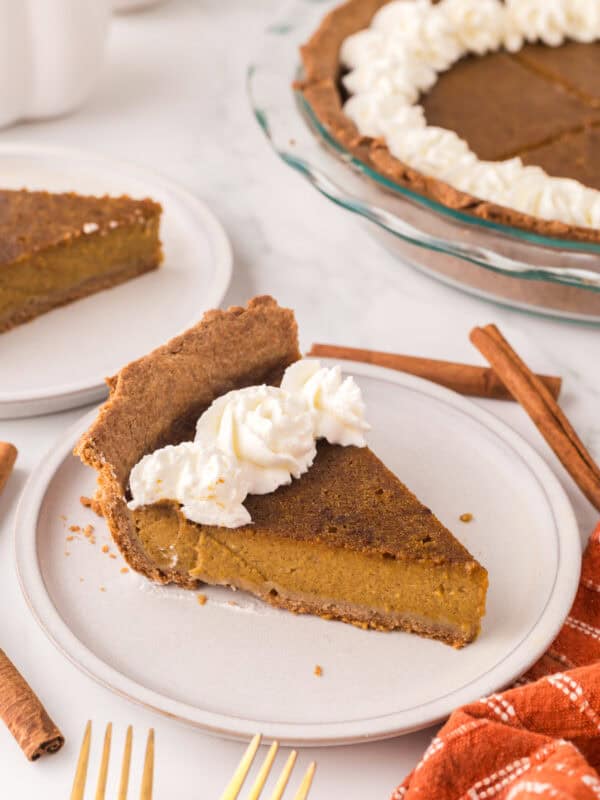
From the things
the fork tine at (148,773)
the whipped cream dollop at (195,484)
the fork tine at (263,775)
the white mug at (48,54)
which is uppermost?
the white mug at (48,54)

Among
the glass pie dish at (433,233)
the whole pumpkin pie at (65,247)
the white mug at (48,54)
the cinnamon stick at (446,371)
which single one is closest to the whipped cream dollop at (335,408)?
the cinnamon stick at (446,371)

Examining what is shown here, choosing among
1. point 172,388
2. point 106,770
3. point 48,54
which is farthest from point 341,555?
point 48,54

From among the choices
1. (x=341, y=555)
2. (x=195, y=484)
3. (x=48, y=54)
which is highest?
(x=48, y=54)

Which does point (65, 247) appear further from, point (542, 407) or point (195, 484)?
point (542, 407)

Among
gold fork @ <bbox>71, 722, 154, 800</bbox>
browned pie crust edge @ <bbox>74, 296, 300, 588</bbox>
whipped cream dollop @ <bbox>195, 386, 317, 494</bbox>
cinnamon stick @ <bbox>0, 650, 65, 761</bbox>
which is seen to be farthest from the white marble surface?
whipped cream dollop @ <bbox>195, 386, 317, 494</bbox>

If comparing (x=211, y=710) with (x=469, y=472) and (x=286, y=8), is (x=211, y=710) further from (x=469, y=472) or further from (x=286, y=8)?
(x=286, y=8)

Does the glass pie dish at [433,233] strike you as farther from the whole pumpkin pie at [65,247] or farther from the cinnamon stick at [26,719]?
the cinnamon stick at [26,719]
